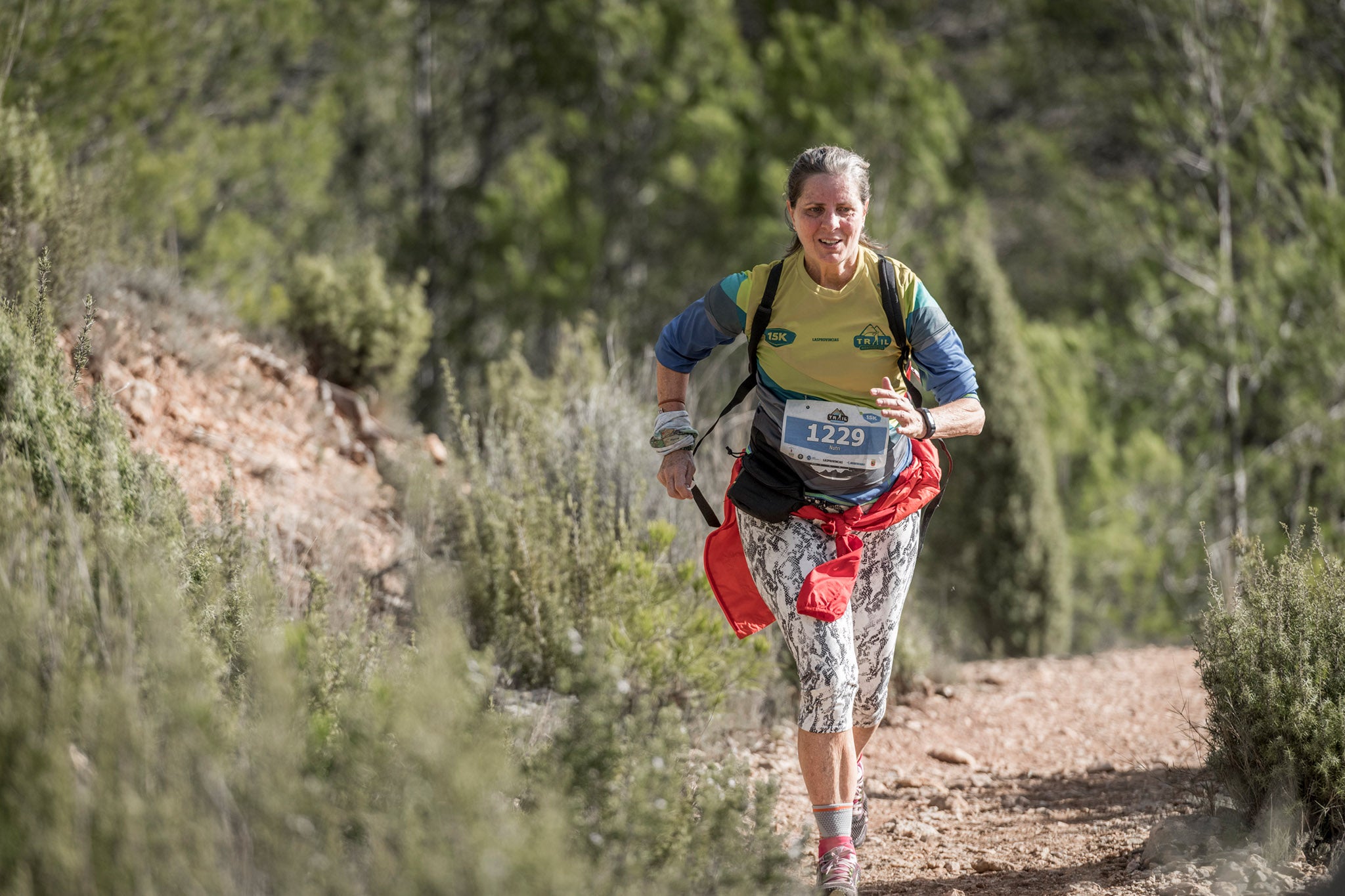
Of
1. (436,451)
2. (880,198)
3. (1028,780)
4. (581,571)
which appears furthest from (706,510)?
(880,198)

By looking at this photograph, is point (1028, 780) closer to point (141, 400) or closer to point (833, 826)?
point (833, 826)

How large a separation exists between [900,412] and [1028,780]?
2.16 metres

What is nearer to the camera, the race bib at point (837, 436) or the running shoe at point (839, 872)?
the running shoe at point (839, 872)

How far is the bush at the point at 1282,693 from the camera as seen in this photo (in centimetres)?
281

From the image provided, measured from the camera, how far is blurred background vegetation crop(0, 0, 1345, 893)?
199 cm

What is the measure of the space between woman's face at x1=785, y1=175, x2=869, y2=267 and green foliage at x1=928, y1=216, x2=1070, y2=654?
598 centimetres

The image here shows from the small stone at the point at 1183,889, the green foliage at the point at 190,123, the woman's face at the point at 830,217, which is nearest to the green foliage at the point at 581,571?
the woman's face at the point at 830,217

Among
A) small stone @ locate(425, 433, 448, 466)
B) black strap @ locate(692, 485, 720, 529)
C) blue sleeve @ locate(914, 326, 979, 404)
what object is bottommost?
small stone @ locate(425, 433, 448, 466)

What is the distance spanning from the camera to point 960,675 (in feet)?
18.6

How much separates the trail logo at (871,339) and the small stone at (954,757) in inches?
88.3

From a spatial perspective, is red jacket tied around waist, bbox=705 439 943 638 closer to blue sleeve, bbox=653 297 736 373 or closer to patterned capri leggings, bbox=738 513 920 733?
patterned capri leggings, bbox=738 513 920 733

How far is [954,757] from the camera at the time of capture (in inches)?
175

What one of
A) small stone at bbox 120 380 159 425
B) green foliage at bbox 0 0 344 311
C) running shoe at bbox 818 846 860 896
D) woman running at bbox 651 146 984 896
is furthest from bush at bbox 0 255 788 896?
green foliage at bbox 0 0 344 311

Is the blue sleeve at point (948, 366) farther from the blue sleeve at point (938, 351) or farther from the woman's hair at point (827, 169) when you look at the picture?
the woman's hair at point (827, 169)
